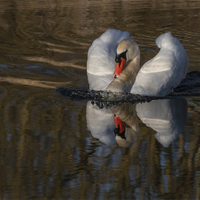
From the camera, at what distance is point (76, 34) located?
1213 centimetres

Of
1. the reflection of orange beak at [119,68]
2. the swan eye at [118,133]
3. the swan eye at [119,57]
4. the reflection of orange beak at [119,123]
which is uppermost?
the swan eye at [119,57]

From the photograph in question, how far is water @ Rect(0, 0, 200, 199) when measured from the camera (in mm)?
3473

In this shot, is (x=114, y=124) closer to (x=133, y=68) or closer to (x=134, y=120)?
(x=134, y=120)

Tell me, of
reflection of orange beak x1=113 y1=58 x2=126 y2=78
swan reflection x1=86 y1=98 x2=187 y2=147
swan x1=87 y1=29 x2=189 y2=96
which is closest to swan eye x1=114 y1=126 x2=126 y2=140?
swan reflection x1=86 y1=98 x2=187 y2=147

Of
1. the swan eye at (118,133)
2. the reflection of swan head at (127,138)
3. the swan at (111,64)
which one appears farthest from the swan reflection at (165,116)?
the swan at (111,64)

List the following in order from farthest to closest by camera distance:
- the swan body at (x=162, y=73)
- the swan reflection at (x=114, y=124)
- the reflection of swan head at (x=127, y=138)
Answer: the swan body at (x=162, y=73)
the swan reflection at (x=114, y=124)
the reflection of swan head at (x=127, y=138)

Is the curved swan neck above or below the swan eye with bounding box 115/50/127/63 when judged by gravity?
below

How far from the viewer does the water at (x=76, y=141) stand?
347 cm

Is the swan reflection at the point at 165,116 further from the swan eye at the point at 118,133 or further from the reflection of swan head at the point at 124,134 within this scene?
the swan eye at the point at 118,133

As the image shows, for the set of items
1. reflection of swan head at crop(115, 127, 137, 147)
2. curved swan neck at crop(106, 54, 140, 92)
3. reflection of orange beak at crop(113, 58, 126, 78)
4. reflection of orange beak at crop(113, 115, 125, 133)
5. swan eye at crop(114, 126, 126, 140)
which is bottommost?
reflection of orange beak at crop(113, 115, 125, 133)

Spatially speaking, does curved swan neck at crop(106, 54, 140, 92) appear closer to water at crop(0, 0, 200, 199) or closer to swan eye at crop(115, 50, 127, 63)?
swan eye at crop(115, 50, 127, 63)

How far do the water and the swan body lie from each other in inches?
11.7

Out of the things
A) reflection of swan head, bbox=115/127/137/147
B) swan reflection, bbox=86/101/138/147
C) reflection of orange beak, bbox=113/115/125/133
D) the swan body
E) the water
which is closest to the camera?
the water

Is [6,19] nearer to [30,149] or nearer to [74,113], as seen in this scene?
[74,113]
